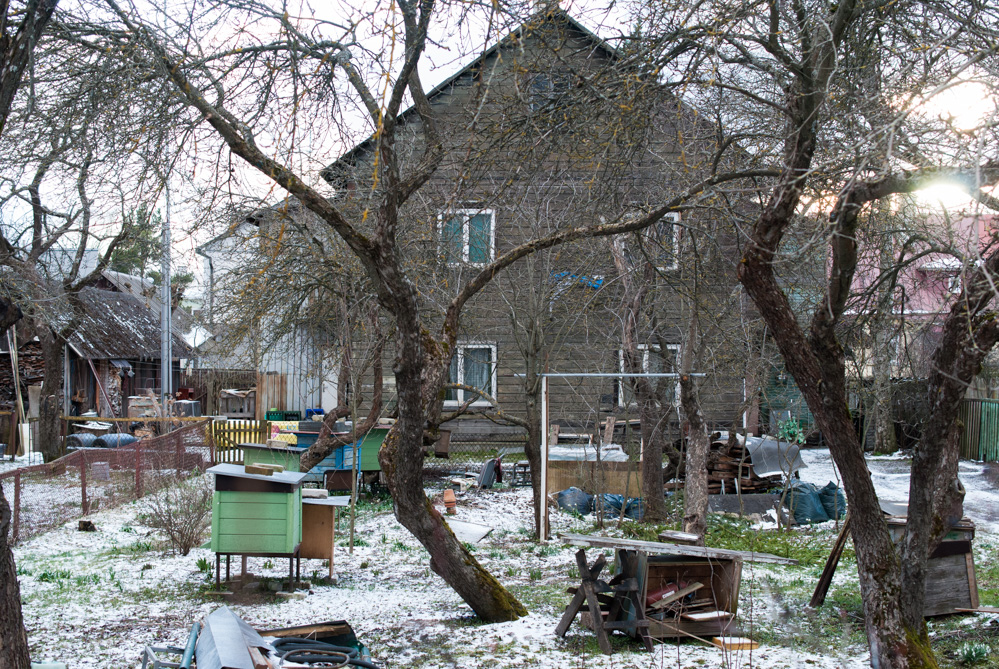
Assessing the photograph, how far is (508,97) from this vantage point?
647 cm

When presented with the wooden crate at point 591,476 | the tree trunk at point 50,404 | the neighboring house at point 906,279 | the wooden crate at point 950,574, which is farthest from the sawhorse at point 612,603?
the tree trunk at point 50,404

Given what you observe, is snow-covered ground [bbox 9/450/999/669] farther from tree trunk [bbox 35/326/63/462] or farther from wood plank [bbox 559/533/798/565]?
tree trunk [bbox 35/326/63/462]

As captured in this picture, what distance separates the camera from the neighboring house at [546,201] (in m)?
6.46

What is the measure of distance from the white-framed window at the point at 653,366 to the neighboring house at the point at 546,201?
9 cm

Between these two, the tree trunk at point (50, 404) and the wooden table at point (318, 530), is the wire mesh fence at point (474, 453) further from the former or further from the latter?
the wooden table at point (318, 530)

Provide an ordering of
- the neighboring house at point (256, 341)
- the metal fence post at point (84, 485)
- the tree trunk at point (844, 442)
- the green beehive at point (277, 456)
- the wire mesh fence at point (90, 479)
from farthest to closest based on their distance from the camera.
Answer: the green beehive at point (277, 456) → the metal fence post at point (84, 485) → the neighboring house at point (256, 341) → the wire mesh fence at point (90, 479) → the tree trunk at point (844, 442)

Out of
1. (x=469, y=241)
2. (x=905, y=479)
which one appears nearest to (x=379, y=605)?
(x=469, y=241)

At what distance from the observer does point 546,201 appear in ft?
39.4

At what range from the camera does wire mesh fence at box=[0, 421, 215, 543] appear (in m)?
10.6

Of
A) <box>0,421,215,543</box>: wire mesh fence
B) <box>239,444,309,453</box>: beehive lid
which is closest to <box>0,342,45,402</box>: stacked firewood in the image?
<box>0,421,215,543</box>: wire mesh fence

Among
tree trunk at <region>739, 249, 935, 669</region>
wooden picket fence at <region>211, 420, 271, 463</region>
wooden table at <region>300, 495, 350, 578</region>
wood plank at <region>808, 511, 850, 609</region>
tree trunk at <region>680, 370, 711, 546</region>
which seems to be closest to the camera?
tree trunk at <region>739, 249, 935, 669</region>

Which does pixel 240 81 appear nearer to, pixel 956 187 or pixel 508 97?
pixel 508 97

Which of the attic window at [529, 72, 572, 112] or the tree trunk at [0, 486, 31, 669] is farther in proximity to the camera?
the attic window at [529, 72, 572, 112]

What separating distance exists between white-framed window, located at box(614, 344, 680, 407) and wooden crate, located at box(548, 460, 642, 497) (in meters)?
1.24
